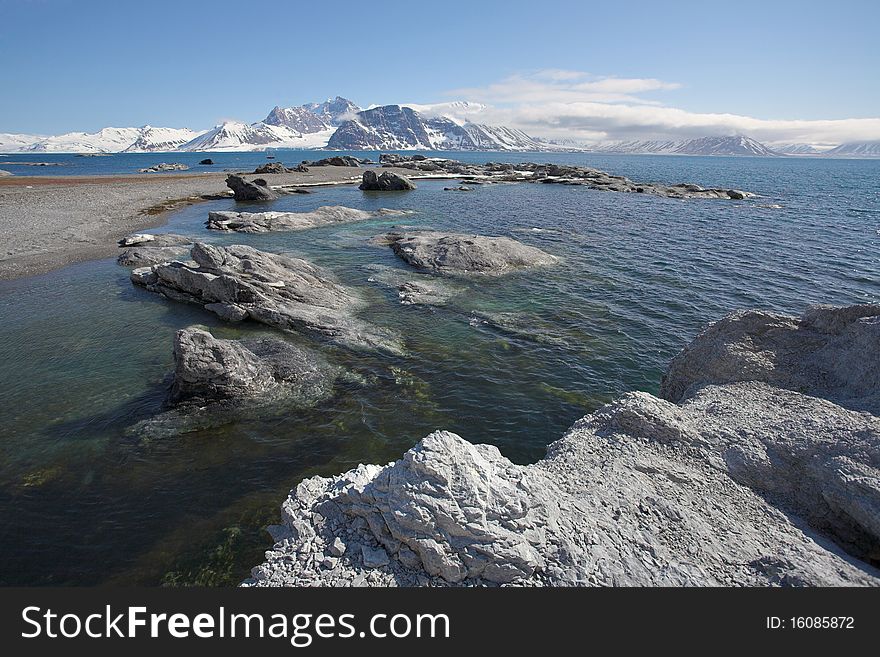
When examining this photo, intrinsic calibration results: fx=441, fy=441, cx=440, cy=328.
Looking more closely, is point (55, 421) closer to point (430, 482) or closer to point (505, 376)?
point (430, 482)

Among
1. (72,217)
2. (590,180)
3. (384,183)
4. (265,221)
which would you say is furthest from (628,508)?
(590,180)

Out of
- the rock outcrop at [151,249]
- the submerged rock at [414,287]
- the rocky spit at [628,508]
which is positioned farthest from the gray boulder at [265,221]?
the rocky spit at [628,508]

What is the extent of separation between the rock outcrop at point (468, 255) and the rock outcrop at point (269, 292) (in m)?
7.87

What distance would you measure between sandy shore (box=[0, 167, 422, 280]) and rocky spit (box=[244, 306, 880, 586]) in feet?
116

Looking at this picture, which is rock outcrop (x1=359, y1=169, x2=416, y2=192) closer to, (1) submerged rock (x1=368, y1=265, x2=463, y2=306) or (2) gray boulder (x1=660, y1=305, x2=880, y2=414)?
(1) submerged rock (x1=368, y1=265, x2=463, y2=306)

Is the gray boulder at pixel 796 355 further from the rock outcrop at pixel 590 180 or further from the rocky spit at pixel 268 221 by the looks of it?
the rock outcrop at pixel 590 180

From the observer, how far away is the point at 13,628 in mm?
6223

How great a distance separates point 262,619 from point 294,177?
4325 inches

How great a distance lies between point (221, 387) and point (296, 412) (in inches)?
112

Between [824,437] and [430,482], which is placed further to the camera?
[824,437]

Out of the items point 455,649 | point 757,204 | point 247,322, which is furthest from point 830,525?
point 757,204

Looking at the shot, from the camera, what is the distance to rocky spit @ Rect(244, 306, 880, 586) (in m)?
7.44

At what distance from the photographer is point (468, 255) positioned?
33562mm

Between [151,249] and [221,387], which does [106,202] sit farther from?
[221,387]
